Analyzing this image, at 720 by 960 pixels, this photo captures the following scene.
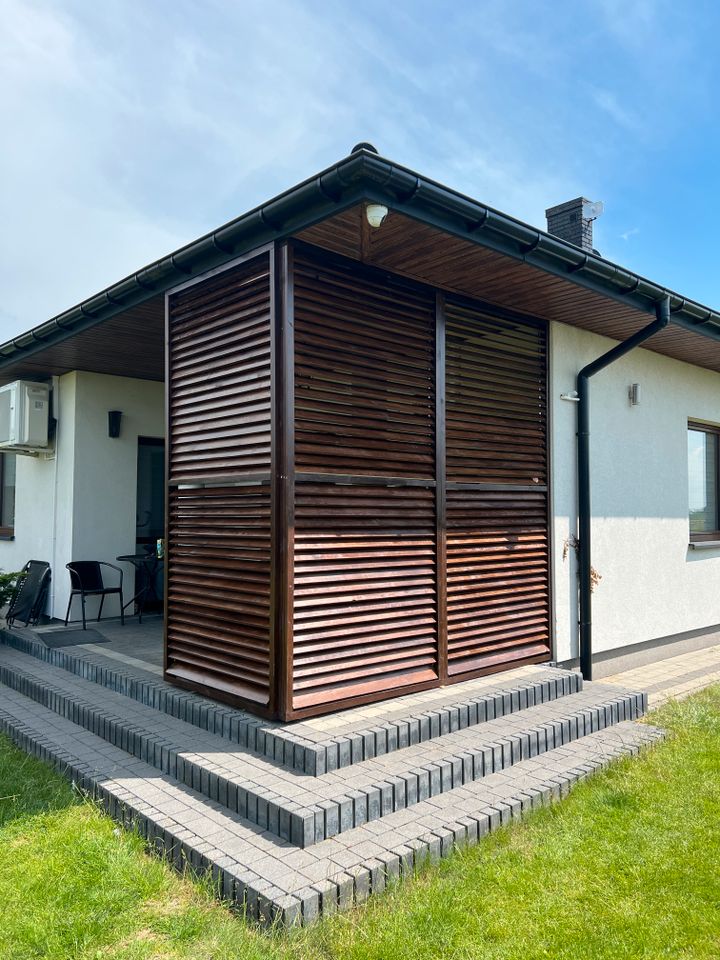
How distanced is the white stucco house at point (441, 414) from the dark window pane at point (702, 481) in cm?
4

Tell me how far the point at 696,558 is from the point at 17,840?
7595 millimetres

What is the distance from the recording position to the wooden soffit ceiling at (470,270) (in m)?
4.23

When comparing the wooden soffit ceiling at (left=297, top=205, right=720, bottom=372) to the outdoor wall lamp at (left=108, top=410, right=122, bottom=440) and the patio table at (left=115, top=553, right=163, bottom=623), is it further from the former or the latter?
the outdoor wall lamp at (left=108, top=410, right=122, bottom=440)

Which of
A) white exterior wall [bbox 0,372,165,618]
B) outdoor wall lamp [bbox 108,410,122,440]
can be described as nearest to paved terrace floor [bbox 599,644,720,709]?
white exterior wall [bbox 0,372,165,618]

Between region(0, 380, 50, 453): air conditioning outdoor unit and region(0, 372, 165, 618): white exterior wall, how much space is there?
19cm

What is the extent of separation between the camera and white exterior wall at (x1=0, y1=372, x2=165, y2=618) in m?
8.02

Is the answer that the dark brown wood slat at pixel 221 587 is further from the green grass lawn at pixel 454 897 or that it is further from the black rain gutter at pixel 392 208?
the black rain gutter at pixel 392 208

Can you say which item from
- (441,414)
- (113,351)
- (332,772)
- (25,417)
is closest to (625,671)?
(441,414)

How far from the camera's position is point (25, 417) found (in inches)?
314

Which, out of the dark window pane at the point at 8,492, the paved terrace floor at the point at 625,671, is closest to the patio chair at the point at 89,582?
the paved terrace floor at the point at 625,671

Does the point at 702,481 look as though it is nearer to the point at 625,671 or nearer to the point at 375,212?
the point at 625,671

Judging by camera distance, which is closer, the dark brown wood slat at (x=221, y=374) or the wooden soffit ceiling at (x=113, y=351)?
the dark brown wood slat at (x=221, y=374)

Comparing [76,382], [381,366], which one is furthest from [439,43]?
[76,382]

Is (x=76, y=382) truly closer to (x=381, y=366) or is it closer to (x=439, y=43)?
(x=381, y=366)
